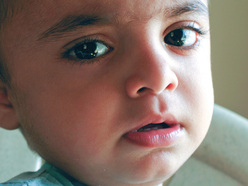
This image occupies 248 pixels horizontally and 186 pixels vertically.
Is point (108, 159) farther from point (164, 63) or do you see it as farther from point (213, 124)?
point (213, 124)

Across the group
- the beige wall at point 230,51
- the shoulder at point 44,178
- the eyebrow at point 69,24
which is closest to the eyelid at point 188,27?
the eyebrow at point 69,24

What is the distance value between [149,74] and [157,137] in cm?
9

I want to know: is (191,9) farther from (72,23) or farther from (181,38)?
(72,23)

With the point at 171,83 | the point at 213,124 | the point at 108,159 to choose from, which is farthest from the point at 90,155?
the point at 213,124

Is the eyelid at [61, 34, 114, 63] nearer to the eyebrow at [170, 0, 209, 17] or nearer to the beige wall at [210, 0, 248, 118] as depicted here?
the eyebrow at [170, 0, 209, 17]

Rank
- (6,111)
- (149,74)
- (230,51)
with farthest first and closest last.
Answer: (230,51)
(6,111)
(149,74)

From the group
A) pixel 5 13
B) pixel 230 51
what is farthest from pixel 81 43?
pixel 230 51

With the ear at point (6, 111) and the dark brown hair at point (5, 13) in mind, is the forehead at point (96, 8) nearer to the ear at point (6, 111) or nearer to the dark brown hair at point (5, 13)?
the dark brown hair at point (5, 13)

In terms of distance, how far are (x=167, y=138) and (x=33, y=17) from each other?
227mm

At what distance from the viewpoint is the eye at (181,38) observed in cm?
49

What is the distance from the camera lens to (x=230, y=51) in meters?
1.12

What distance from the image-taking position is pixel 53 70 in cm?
45

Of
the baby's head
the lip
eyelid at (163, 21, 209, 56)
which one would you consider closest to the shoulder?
the baby's head

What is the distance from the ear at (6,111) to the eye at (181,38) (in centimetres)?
24
